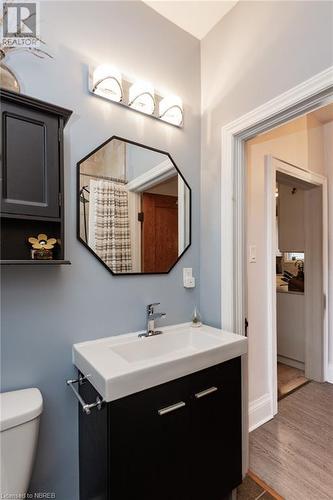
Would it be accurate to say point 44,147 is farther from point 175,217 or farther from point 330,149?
point 330,149

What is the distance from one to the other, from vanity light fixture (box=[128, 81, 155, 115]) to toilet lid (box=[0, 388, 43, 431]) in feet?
5.12

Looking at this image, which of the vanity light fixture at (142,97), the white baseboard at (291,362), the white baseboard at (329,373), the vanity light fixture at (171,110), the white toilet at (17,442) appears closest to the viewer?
the white toilet at (17,442)

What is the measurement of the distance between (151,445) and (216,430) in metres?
0.39

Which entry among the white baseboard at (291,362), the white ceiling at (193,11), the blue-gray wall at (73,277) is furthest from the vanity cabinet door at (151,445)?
the white baseboard at (291,362)

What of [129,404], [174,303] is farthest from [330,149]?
[129,404]

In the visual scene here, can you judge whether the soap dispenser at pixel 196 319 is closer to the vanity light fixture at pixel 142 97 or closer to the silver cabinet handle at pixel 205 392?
→ the silver cabinet handle at pixel 205 392

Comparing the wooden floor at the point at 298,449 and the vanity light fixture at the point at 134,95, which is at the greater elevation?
the vanity light fixture at the point at 134,95

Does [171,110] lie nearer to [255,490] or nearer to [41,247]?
[41,247]

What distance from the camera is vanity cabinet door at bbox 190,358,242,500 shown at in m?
1.15

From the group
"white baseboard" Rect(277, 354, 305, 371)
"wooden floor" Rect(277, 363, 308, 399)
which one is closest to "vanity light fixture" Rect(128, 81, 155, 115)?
"wooden floor" Rect(277, 363, 308, 399)

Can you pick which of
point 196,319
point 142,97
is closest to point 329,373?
point 196,319

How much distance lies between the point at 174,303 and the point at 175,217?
57 cm

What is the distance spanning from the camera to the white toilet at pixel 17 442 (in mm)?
915

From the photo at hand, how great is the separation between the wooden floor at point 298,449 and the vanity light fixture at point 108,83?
7.93 feet
